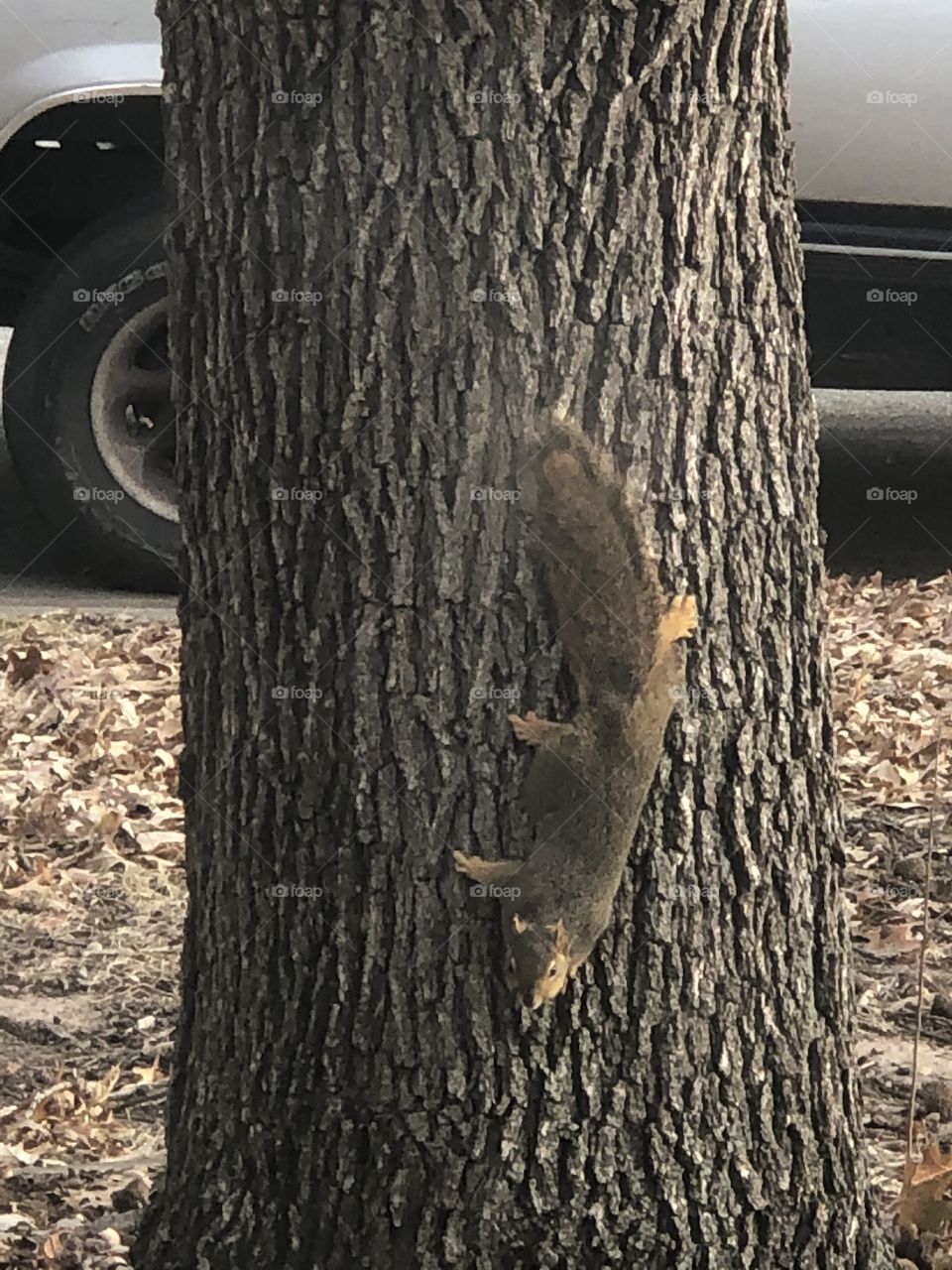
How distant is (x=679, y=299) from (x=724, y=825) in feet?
1.94

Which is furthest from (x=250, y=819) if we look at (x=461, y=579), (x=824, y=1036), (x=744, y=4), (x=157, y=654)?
(x=157, y=654)

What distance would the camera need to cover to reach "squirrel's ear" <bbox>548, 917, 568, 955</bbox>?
1760 mm

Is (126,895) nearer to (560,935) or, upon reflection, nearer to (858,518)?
(560,935)

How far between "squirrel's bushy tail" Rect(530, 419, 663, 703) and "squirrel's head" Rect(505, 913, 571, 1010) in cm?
26

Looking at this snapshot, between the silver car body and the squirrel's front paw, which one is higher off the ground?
the silver car body

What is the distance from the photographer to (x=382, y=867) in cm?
181

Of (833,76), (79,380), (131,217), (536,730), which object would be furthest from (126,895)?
(833,76)

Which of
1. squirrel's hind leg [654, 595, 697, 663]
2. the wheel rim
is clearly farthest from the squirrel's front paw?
the wheel rim

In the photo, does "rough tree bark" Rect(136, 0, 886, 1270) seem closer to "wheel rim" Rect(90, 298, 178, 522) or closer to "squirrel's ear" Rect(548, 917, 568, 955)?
"squirrel's ear" Rect(548, 917, 568, 955)

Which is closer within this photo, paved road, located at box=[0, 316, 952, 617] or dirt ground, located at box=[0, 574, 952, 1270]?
dirt ground, located at box=[0, 574, 952, 1270]

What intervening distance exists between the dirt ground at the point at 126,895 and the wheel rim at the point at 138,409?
0.43 m

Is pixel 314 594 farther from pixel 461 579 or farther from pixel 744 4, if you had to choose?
pixel 744 4

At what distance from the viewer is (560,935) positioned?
177 centimetres

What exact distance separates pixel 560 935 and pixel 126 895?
6.05 ft
